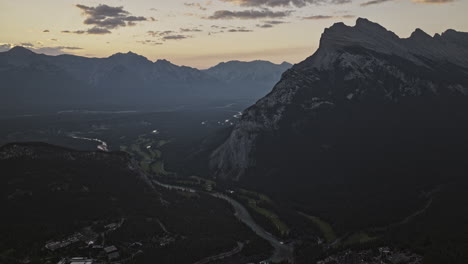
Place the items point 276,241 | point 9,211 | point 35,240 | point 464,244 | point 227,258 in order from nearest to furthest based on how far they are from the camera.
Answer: point 464,244 < point 35,240 < point 227,258 < point 9,211 < point 276,241

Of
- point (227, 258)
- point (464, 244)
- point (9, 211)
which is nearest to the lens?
point (464, 244)

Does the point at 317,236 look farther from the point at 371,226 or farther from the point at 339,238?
the point at 371,226

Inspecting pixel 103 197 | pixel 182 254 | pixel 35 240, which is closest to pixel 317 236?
pixel 182 254

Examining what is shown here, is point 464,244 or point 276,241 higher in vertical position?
point 464,244

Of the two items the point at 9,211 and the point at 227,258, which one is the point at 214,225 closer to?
the point at 227,258

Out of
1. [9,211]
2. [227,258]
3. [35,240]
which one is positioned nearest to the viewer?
[35,240]

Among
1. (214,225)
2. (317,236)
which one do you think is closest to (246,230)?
(214,225)

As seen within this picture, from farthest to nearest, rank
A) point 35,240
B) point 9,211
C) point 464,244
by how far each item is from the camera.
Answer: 1. point 9,211
2. point 35,240
3. point 464,244

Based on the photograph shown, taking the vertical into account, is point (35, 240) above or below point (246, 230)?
above

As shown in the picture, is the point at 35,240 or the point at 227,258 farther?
the point at 227,258
